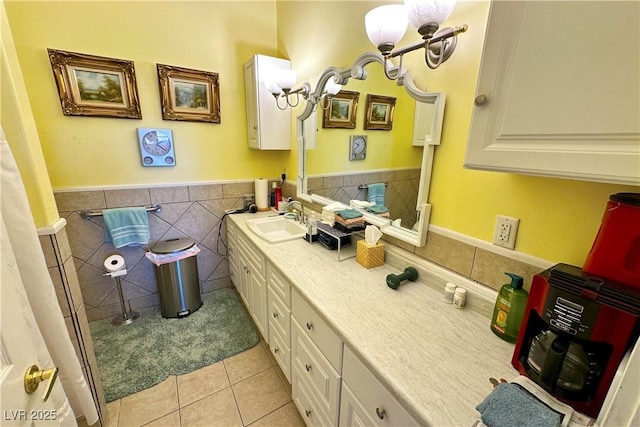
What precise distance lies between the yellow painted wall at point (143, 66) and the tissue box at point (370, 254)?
146cm

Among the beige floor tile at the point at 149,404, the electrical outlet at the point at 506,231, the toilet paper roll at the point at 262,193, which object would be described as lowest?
the beige floor tile at the point at 149,404

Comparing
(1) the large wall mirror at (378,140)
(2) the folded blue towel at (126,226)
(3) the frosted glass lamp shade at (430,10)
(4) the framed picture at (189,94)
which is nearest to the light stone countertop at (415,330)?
(1) the large wall mirror at (378,140)

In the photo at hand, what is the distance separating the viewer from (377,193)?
1539mm

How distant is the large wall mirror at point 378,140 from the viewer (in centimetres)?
120

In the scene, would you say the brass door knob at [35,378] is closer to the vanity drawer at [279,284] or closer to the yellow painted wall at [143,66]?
the vanity drawer at [279,284]

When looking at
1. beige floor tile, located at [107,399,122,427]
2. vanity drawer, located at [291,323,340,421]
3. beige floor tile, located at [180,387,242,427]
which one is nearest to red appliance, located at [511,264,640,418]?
vanity drawer, located at [291,323,340,421]

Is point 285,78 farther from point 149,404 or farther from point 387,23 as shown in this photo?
point 149,404

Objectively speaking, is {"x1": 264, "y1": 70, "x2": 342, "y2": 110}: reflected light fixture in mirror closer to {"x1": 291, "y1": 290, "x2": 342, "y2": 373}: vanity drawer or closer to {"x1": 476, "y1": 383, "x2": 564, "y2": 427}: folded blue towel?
{"x1": 291, "y1": 290, "x2": 342, "y2": 373}: vanity drawer

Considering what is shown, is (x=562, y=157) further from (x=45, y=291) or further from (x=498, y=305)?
(x=45, y=291)

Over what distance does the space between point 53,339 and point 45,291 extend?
0.70 ft

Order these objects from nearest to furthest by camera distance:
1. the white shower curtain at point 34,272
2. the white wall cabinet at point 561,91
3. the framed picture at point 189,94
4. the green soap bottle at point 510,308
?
the white wall cabinet at point 561,91 < the white shower curtain at point 34,272 < the green soap bottle at point 510,308 < the framed picture at point 189,94

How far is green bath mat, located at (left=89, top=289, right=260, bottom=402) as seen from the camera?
1.71 meters

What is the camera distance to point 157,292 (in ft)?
7.83

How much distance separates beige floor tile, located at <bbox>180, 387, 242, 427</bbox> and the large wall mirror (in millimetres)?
1387
